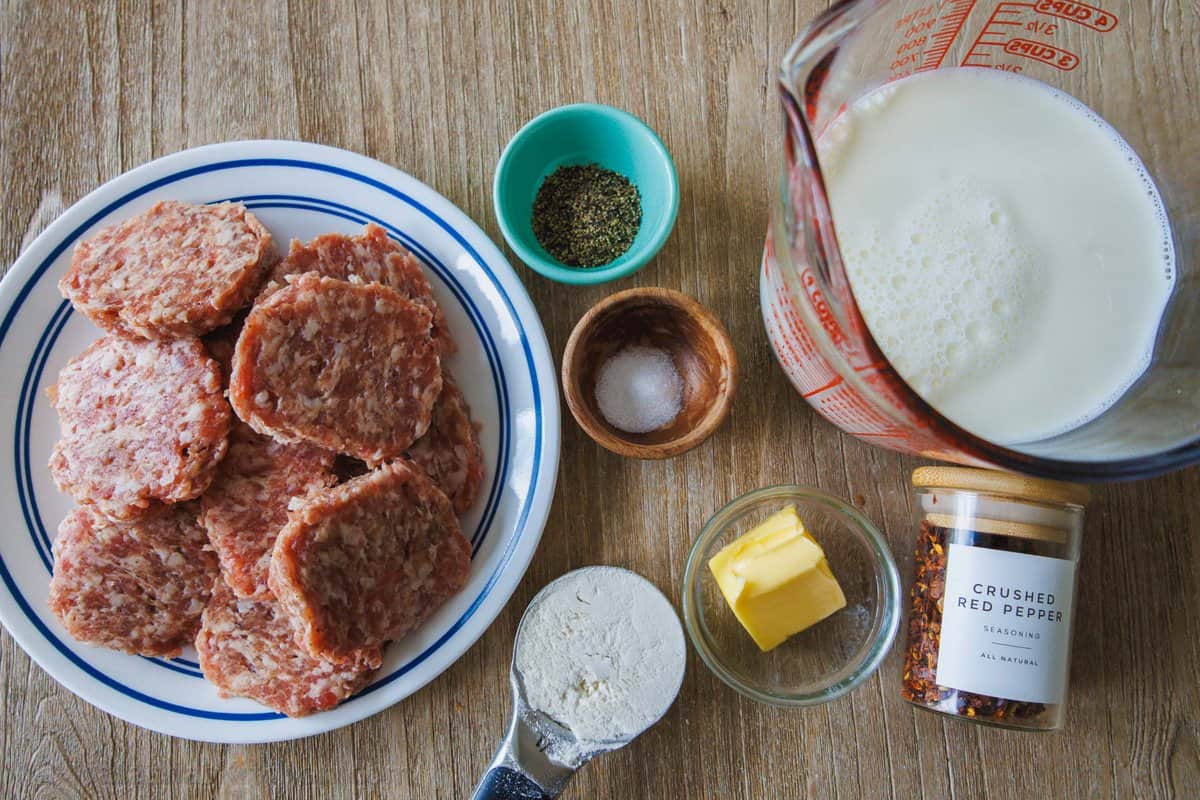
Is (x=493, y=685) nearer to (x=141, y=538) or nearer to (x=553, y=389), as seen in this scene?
(x=553, y=389)

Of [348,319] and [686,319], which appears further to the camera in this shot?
[686,319]

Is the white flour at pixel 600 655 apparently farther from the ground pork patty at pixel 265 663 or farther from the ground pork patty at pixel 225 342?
the ground pork patty at pixel 225 342

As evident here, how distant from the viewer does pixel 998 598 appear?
145cm

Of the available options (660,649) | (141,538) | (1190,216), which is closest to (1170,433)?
(1190,216)

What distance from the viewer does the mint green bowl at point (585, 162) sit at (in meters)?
1.55

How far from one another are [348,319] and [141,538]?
54 centimetres

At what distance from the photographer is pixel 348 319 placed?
1463 mm

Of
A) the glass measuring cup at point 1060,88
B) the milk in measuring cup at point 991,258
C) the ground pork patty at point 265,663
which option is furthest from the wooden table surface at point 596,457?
the milk in measuring cup at point 991,258

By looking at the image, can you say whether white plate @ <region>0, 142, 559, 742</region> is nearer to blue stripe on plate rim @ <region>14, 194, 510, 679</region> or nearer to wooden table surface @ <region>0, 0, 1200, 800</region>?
blue stripe on plate rim @ <region>14, 194, 510, 679</region>

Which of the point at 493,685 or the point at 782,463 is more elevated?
the point at 782,463

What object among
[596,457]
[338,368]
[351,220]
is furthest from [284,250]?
[596,457]

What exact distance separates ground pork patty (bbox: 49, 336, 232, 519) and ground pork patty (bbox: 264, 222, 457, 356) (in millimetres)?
221

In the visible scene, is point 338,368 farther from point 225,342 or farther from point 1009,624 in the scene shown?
point 1009,624

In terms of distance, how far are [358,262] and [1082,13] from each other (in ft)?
4.10
